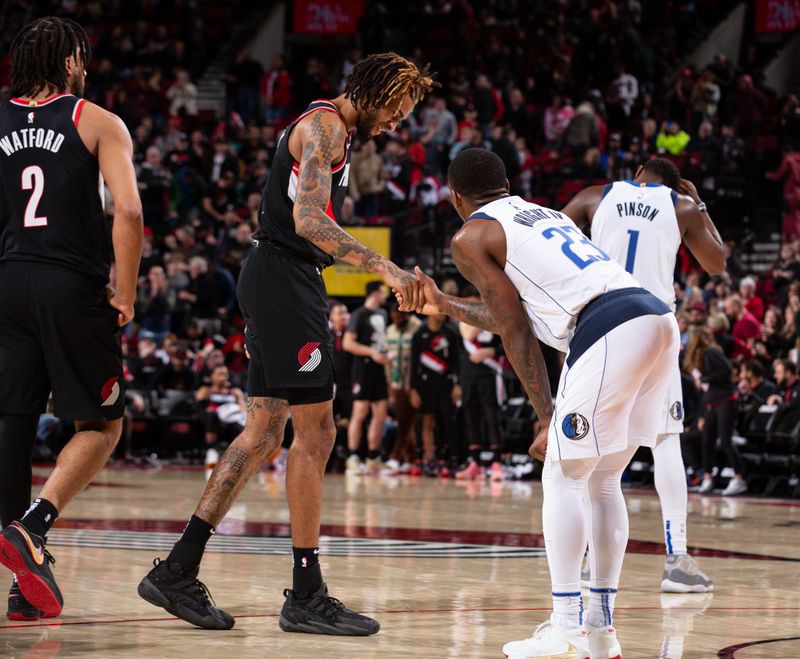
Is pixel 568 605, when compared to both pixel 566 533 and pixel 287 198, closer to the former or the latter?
pixel 566 533

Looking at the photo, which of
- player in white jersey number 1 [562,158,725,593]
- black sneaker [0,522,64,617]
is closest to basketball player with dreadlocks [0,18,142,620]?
black sneaker [0,522,64,617]

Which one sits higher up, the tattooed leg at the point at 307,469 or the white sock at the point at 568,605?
the tattooed leg at the point at 307,469

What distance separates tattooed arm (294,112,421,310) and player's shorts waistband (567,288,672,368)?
0.63 m

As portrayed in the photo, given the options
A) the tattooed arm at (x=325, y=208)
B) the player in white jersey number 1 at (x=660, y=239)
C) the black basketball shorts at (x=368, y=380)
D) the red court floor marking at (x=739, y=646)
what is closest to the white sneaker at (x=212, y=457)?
the black basketball shorts at (x=368, y=380)

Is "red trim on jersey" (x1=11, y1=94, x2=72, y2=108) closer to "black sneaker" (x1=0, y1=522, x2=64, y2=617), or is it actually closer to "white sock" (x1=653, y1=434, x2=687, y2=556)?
"black sneaker" (x1=0, y1=522, x2=64, y2=617)

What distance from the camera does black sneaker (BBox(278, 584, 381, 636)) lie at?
4.82 meters

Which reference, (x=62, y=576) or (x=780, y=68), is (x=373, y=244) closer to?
(x=780, y=68)

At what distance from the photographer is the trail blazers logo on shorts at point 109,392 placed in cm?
507

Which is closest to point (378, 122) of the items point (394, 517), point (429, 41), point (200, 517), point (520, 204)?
point (520, 204)

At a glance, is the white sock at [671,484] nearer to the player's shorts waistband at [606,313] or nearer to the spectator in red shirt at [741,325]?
the player's shorts waistband at [606,313]

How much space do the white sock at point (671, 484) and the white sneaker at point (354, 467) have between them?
853cm

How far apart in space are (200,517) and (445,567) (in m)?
1.91

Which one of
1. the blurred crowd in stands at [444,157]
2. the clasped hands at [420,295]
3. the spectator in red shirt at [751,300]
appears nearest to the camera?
the clasped hands at [420,295]

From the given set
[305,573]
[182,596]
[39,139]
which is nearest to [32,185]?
[39,139]
